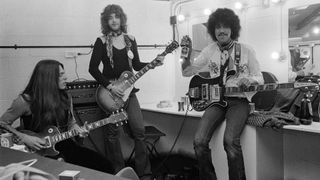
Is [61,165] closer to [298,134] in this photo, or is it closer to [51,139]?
[51,139]

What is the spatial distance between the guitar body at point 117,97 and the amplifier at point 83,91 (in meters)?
0.28

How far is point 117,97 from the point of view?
3.49 m

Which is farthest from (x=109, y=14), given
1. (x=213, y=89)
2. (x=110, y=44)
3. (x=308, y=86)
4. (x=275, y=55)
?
(x=308, y=86)

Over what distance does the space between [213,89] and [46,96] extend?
4.69ft

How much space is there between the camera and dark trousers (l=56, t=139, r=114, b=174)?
2490mm

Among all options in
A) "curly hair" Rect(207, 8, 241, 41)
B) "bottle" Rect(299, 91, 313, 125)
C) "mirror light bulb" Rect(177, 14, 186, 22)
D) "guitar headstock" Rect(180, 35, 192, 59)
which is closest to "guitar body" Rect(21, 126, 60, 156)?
"curly hair" Rect(207, 8, 241, 41)

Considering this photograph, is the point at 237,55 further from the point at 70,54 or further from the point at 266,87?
the point at 70,54

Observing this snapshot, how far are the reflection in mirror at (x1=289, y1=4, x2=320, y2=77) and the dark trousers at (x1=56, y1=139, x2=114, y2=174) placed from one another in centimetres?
197

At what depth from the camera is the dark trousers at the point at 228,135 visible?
9.82 feet

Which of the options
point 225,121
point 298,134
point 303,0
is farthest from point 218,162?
point 303,0

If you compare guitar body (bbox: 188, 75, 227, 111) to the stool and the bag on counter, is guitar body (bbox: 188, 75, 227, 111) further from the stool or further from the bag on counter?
the bag on counter

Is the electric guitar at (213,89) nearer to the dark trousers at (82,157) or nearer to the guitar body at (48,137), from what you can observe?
the dark trousers at (82,157)

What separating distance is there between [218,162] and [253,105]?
2.10 ft

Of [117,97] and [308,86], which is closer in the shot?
[308,86]
